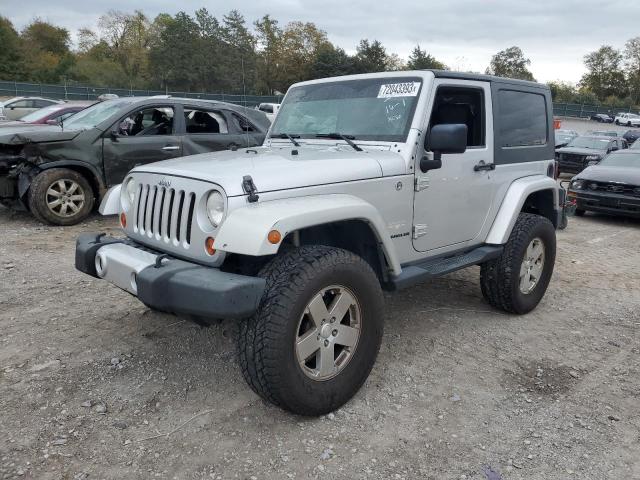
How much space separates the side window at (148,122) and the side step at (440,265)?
5.13 metres

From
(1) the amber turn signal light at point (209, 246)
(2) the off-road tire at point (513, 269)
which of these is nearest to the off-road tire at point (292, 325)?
(1) the amber turn signal light at point (209, 246)

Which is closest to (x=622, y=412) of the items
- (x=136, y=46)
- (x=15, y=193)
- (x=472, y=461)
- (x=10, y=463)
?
(x=472, y=461)

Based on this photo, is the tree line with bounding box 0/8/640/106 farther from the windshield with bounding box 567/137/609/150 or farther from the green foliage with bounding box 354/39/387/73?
the windshield with bounding box 567/137/609/150

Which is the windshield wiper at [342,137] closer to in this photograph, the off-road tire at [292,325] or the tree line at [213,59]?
the off-road tire at [292,325]

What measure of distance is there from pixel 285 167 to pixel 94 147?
5027mm

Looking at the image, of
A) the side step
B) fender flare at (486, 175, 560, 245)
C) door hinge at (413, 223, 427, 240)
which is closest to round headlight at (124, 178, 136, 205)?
the side step

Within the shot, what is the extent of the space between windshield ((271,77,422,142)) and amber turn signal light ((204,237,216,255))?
4.80 ft

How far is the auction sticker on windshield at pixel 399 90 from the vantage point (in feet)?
12.4

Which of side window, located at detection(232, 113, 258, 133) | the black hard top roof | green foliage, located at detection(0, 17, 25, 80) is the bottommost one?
side window, located at detection(232, 113, 258, 133)

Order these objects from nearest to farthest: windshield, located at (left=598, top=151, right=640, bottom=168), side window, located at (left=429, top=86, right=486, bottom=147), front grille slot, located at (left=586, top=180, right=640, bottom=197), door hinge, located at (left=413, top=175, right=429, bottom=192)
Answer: door hinge, located at (left=413, top=175, right=429, bottom=192) → side window, located at (left=429, top=86, right=486, bottom=147) → front grille slot, located at (left=586, top=180, right=640, bottom=197) → windshield, located at (left=598, top=151, right=640, bottom=168)

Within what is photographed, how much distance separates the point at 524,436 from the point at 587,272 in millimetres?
3915

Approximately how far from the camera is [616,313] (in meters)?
4.96

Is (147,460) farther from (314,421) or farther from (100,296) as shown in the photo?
(100,296)

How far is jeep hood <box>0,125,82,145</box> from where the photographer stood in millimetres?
6867
